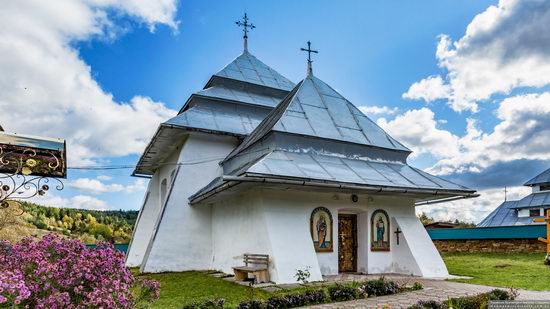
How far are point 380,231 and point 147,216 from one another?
1034 centimetres

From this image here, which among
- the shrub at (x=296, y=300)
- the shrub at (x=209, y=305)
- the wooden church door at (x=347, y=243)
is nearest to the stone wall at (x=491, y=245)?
the wooden church door at (x=347, y=243)

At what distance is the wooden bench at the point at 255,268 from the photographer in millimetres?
8484

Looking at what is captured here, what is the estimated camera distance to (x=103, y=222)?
67.4ft

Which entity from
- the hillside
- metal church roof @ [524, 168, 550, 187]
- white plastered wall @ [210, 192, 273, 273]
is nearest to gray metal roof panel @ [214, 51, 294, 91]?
white plastered wall @ [210, 192, 273, 273]

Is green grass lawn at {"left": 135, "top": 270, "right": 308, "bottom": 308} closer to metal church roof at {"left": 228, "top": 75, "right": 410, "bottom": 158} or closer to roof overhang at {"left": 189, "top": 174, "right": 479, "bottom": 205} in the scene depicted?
roof overhang at {"left": 189, "top": 174, "right": 479, "bottom": 205}

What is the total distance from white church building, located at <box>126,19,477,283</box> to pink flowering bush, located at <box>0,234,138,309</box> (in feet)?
13.2

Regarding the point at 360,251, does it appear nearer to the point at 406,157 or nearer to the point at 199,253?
the point at 406,157

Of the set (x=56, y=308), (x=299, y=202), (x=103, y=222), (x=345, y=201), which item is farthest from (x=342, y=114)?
(x=103, y=222)

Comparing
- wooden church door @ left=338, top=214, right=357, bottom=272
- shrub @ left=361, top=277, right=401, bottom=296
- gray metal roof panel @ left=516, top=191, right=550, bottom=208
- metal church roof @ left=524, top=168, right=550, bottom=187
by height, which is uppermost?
metal church roof @ left=524, top=168, right=550, bottom=187

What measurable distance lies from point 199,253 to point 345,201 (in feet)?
17.9

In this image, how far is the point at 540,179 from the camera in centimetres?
2686

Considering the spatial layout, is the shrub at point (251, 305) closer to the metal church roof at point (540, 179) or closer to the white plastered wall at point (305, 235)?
the white plastered wall at point (305, 235)

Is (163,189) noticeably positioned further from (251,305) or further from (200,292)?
(251,305)

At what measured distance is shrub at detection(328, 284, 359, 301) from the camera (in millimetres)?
6484
